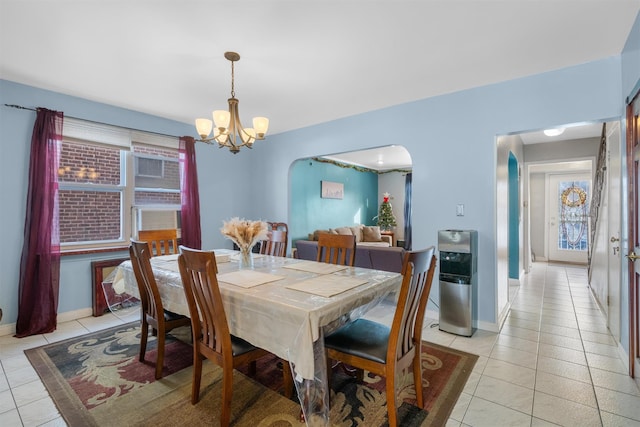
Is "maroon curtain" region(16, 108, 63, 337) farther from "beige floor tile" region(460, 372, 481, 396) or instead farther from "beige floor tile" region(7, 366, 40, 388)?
"beige floor tile" region(460, 372, 481, 396)

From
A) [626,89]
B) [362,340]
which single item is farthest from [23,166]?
[626,89]

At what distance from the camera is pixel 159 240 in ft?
10.2

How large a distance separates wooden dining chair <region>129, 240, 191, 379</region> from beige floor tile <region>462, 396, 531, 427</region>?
6.56 feet

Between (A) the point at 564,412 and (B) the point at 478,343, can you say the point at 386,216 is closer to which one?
(B) the point at 478,343

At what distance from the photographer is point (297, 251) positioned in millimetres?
4891

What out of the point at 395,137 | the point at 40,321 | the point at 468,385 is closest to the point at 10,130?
the point at 40,321

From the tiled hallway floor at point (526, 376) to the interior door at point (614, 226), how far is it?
0.78ft

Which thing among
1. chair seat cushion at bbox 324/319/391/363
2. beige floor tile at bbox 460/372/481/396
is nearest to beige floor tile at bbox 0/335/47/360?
chair seat cushion at bbox 324/319/391/363

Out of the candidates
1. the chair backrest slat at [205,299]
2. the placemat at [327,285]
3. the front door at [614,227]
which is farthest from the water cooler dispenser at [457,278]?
the chair backrest slat at [205,299]

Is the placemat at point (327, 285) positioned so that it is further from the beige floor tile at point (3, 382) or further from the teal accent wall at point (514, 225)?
the teal accent wall at point (514, 225)

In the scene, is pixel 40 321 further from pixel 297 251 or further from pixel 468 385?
pixel 468 385

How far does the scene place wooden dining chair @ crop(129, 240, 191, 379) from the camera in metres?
2.05

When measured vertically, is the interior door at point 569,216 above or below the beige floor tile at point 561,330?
above

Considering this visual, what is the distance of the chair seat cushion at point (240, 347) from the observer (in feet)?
5.46
